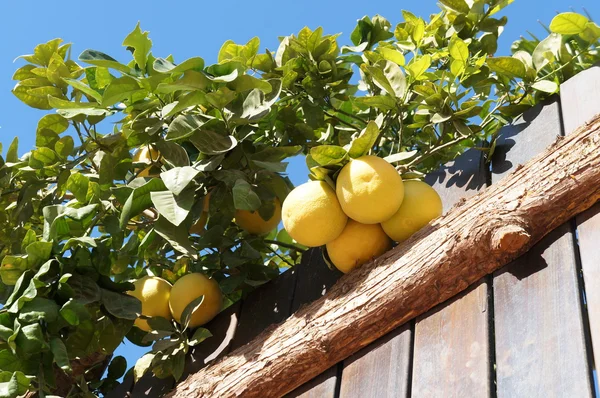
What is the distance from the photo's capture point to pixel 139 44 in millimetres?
1444

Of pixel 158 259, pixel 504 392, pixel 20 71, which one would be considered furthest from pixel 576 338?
pixel 20 71

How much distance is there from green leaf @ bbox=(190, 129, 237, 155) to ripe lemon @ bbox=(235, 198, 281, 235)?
0.77ft

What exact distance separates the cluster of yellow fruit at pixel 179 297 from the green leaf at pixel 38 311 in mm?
Answer: 227

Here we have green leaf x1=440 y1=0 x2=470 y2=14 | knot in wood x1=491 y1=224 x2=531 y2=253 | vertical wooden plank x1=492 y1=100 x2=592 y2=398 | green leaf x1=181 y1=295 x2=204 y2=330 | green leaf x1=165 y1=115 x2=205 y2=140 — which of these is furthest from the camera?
green leaf x1=440 y1=0 x2=470 y2=14

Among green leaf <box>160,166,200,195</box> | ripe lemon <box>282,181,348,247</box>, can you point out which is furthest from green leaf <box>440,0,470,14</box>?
green leaf <box>160,166,200,195</box>

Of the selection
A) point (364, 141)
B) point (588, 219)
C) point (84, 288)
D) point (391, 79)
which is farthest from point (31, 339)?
point (588, 219)

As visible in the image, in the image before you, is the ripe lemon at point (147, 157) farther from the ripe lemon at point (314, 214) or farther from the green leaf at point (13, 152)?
the ripe lemon at point (314, 214)

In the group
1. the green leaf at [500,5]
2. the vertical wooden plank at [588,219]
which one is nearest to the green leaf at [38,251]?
the vertical wooden plank at [588,219]

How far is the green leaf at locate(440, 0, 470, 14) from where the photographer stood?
5.56ft

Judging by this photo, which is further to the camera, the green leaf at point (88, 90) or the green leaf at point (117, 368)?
the green leaf at point (117, 368)

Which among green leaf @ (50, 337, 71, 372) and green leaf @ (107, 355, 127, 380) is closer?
green leaf @ (50, 337, 71, 372)

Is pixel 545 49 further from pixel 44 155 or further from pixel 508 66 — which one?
pixel 44 155

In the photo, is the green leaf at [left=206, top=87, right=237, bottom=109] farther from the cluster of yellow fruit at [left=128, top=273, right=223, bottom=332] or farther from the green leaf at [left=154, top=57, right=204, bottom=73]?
the cluster of yellow fruit at [left=128, top=273, right=223, bottom=332]

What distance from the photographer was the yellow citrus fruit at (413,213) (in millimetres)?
1311
